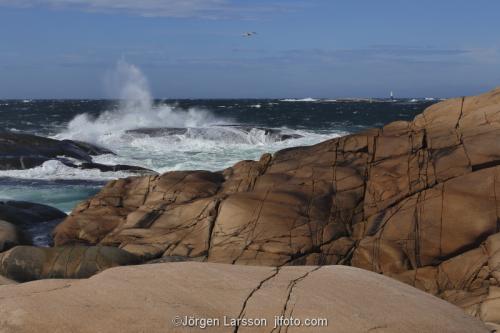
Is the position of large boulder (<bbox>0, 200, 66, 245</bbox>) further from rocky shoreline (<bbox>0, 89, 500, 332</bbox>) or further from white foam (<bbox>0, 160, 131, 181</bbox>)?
white foam (<bbox>0, 160, 131, 181</bbox>)

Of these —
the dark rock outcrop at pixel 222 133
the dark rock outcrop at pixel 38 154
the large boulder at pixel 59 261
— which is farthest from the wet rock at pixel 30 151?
the large boulder at pixel 59 261

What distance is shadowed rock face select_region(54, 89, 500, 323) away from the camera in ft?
33.3

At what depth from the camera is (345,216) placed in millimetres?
11844

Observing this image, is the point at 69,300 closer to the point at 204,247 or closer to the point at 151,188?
the point at 204,247

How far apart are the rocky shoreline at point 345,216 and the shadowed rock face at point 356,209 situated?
0.08ft

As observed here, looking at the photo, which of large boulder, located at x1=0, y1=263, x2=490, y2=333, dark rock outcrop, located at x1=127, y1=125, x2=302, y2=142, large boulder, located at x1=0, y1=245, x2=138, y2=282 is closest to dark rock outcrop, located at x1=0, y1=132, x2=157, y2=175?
dark rock outcrop, located at x1=127, y1=125, x2=302, y2=142

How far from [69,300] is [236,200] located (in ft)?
23.0

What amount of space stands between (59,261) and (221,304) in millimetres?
7110

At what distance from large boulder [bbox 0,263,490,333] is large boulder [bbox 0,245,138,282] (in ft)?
18.6

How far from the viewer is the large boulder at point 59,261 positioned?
11.1 metres

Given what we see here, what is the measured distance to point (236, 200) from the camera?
11930mm

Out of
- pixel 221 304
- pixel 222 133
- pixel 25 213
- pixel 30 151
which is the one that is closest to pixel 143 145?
pixel 222 133

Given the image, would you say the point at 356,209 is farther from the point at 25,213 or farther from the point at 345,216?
the point at 25,213

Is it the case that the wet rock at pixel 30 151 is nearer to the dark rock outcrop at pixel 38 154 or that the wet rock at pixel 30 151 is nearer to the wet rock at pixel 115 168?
the dark rock outcrop at pixel 38 154
